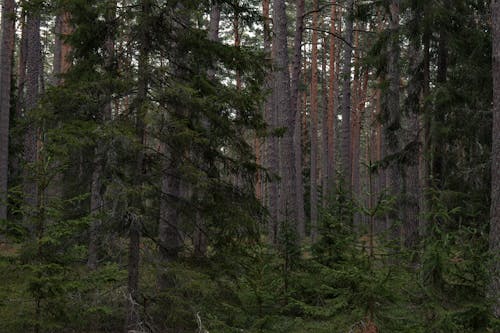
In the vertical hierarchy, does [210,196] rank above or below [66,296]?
above

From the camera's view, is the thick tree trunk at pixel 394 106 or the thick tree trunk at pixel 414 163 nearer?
the thick tree trunk at pixel 414 163

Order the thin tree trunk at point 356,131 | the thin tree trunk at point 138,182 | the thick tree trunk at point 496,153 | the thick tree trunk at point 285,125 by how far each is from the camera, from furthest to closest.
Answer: the thin tree trunk at point 356,131 < the thick tree trunk at point 285,125 < the thick tree trunk at point 496,153 < the thin tree trunk at point 138,182

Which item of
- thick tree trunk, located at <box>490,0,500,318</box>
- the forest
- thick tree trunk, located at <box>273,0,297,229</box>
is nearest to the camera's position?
the forest

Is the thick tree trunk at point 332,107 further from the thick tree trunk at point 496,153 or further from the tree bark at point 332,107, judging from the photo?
the thick tree trunk at point 496,153

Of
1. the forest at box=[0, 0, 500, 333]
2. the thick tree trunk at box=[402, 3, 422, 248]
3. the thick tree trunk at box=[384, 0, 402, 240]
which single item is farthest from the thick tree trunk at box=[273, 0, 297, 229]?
the forest at box=[0, 0, 500, 333]

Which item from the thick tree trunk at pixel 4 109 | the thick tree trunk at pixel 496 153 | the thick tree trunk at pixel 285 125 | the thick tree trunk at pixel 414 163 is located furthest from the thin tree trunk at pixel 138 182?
the thick tree trunk at pixel 4 109

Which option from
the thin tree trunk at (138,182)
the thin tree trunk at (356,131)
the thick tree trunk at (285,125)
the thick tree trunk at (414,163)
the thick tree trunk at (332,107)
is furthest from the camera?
the thin tree trunk at (356,131)

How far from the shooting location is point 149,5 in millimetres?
7457

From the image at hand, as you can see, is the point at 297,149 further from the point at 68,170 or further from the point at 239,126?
the point at 68,170

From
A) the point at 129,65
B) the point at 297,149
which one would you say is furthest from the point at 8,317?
the point at 297,149

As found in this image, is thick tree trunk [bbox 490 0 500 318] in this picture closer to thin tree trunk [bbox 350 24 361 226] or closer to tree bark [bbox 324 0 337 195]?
tree bark [bbox 324 0 337 195]

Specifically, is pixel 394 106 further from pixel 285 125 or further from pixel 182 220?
pixel 182 220

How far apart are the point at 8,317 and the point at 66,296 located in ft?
5.45

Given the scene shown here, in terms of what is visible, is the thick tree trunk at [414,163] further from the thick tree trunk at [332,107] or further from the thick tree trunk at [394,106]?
the thick tree trunk at [332,107]
